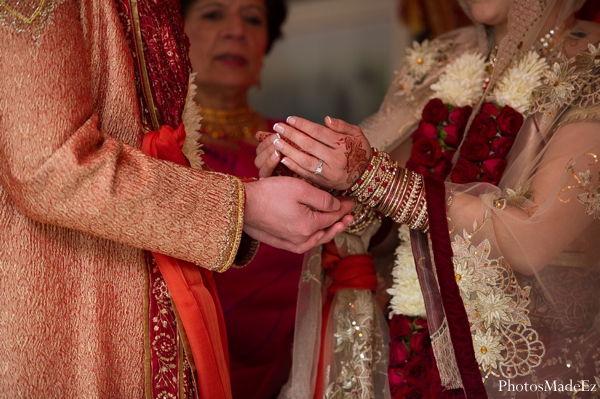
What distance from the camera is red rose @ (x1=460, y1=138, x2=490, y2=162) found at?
1180 mm

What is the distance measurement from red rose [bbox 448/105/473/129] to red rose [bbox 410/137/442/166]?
64 mm

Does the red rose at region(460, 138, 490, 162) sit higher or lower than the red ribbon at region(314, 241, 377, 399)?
higher

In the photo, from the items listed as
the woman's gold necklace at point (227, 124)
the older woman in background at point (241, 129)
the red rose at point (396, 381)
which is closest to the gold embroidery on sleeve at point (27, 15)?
the red rose at point (396, 381)

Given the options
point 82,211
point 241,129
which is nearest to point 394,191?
point 82,211

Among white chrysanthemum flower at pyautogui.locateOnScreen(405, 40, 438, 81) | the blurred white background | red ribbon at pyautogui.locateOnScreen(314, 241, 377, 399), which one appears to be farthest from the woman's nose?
red ribbon at pyautogui.locateOnScreen(314, 241, 377, 399)

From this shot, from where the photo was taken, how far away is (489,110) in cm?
123

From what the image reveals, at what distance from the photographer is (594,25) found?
120cm

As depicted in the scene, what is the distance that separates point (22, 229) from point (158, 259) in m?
0.20

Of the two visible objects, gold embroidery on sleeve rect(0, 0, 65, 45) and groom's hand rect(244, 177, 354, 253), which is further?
groom's hand rect(244, 177, 354, 253)

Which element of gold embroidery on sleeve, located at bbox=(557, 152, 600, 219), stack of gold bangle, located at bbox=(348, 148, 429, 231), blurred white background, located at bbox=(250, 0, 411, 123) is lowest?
gold embroidery on sleeve, located at bbox=(557, 152, 600, 219)

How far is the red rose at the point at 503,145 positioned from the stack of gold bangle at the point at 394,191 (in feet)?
0.61

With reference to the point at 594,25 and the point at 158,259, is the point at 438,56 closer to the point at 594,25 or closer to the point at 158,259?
the point at 594,25

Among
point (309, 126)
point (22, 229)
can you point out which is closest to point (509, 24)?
point (309, 126)

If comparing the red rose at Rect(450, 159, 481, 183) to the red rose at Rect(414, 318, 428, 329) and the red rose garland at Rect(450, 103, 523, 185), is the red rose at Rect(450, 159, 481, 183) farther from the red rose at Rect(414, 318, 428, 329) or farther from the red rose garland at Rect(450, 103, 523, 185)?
the red rose at Rect(414, 318, 428, 329)
